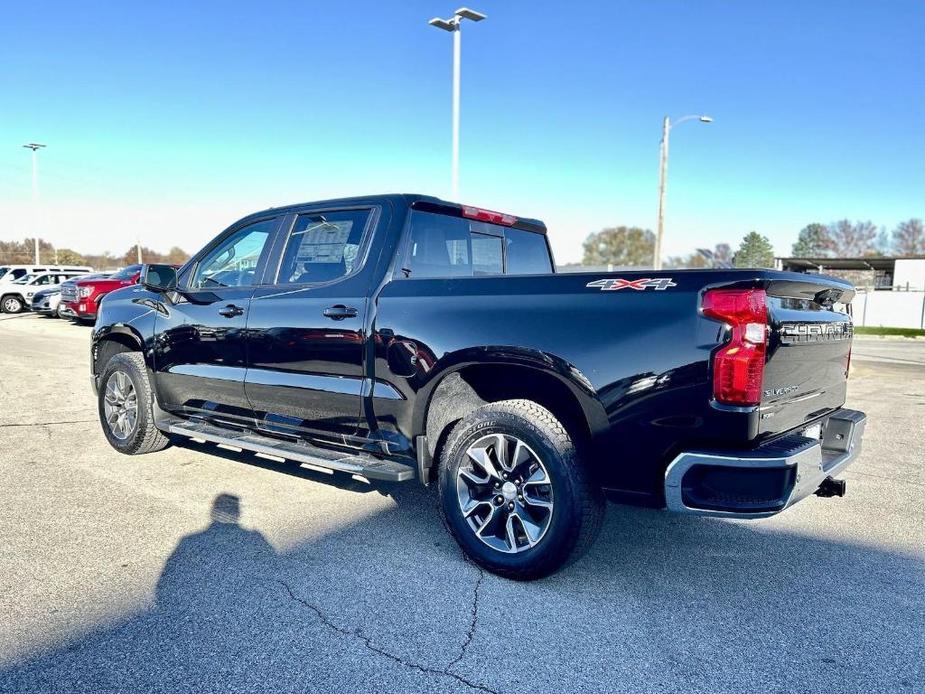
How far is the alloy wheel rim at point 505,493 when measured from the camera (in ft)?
11.2

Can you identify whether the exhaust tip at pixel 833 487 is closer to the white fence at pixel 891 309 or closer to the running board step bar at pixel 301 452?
the running board step bar at pixel 301 452

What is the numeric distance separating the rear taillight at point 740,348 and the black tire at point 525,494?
781mm

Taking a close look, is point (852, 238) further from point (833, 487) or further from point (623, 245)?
point (833, 487)

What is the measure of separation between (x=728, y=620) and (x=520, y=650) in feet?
3.19

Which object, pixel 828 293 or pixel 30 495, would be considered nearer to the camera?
pixel 828 293

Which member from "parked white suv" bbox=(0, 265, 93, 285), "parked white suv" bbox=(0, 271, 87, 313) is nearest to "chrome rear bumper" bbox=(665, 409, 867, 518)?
"parked white suv" bbox=(0, 271, 87, 313)

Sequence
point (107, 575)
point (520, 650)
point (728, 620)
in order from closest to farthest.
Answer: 1. point (520, 650)
2. point (728, 620)
3. point (107, 575)

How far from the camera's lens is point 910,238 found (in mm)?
82375

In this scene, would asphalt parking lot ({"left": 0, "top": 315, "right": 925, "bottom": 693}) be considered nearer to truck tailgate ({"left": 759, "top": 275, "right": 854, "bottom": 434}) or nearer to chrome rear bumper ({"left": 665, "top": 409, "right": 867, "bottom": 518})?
chrome rear bumper ({"left": 665, "top": 409, "right": 867, "bottom": 518})

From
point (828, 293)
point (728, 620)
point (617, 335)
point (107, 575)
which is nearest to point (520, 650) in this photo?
point (728, 620)

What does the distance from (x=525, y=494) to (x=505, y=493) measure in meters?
0.11

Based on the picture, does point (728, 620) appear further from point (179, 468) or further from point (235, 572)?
point (179, 468)

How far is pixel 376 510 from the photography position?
4.41m

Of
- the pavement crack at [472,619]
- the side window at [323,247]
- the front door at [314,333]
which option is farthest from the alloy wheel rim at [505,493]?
the side window at [323,247]
